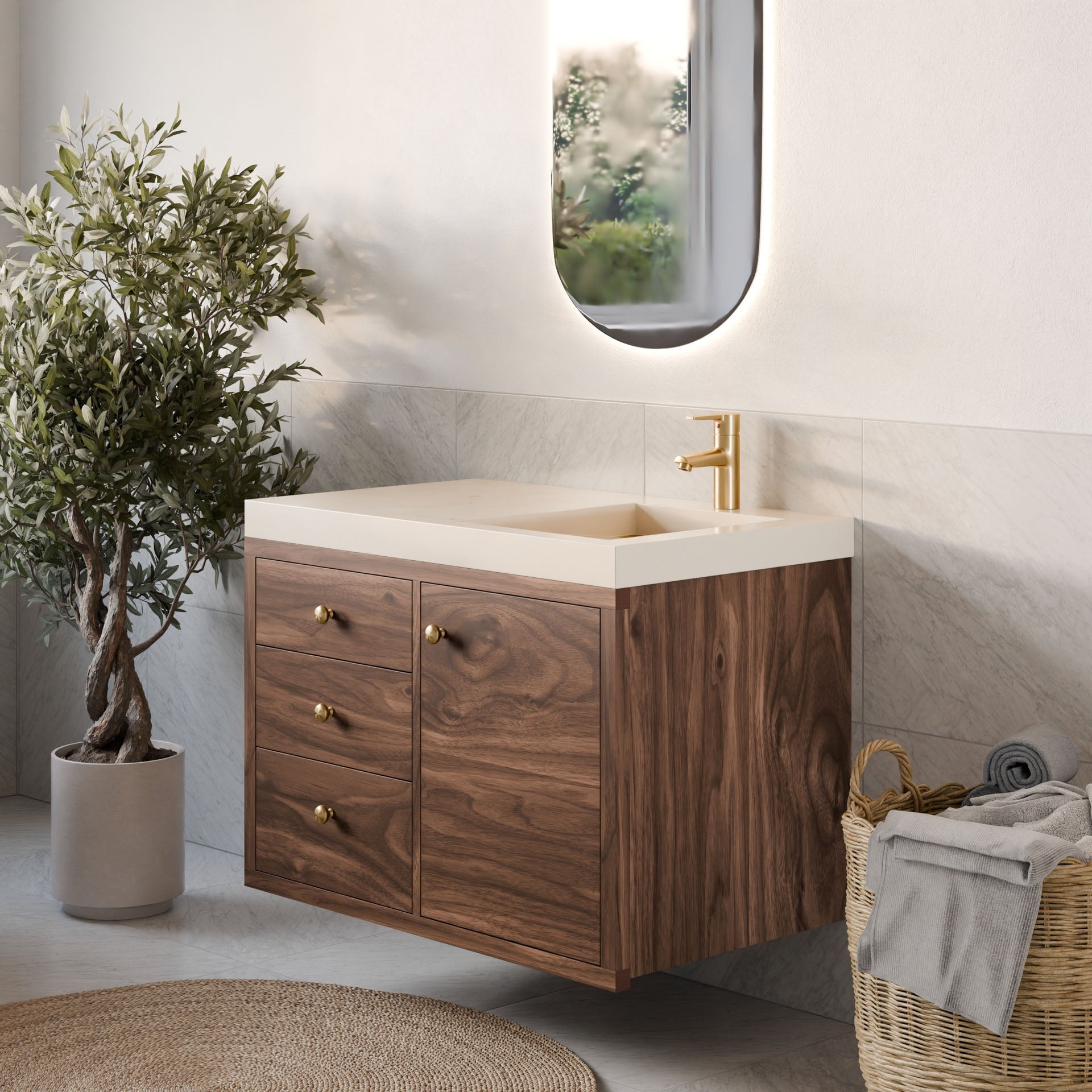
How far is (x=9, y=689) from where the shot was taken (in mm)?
4293

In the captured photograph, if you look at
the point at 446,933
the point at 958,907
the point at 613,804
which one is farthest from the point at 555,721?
the point at 958,907

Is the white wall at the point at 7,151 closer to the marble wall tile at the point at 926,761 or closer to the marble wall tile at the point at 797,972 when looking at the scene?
the marble wall tile at the point at 797,972

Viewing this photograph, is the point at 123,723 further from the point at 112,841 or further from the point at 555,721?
the point at 555,721

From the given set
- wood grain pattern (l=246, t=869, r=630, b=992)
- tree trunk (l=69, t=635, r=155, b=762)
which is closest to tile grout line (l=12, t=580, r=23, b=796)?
tree trunk (l=69, t=635, r=155, b=762)

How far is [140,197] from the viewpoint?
3092 millimetres

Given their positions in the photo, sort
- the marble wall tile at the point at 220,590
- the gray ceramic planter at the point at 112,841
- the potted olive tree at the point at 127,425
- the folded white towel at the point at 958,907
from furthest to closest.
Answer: the marble wall tile at the point at 220,590
the gray ceramic planter at the point at 112,841
the potted olive tree at the point at 127,425
the folded white towel at the point at 958,907

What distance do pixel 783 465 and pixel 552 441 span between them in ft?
1.72

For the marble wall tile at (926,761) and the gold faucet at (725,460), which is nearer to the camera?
the marble wall tile at (926,761)

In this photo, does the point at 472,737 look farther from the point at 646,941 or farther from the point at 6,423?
the point at 6,423

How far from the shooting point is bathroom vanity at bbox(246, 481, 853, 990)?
7.55 feet

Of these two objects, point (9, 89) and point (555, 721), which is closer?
point (555, 721)

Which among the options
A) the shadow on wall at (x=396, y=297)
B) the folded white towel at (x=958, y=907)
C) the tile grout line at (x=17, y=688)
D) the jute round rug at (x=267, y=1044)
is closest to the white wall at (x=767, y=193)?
the shadow on wall at (x=396, y=297)

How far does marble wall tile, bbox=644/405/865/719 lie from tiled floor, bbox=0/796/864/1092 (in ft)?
1.87

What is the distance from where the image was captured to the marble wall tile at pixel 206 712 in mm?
3734
